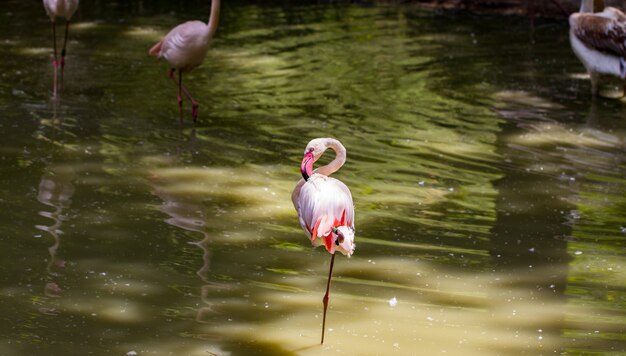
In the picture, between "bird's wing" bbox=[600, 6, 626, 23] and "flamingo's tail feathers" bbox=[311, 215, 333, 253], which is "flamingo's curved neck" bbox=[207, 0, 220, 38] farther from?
"flamingo's tail feathers" bbox=[311, 215, 333, 253]

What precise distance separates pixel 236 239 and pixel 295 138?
216 cm

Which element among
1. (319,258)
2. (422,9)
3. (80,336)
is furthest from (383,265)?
(422,9)

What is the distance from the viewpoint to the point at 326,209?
4.43m

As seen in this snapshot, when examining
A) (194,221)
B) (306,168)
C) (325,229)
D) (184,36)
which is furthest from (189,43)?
(325,229)

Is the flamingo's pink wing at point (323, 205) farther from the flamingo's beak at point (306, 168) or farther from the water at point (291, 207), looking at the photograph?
the water at point (291, 207)

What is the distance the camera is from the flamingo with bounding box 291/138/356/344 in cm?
434

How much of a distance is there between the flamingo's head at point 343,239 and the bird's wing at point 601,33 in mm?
5841

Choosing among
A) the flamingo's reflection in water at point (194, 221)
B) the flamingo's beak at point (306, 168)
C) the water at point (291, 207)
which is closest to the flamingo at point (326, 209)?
the flamingo's beak at point (306, 168)

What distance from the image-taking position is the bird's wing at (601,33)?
9398 millimetres

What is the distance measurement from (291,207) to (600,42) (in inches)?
172

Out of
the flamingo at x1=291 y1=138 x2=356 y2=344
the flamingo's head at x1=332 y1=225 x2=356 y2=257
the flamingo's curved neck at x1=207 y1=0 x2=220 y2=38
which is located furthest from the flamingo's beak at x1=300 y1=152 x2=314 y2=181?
the flamingo's curved neck at x1=207 y1=0 x2=220 y2=38

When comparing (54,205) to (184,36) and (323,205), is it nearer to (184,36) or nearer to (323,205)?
(323,205)

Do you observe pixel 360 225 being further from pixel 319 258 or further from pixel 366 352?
pixel 366 352

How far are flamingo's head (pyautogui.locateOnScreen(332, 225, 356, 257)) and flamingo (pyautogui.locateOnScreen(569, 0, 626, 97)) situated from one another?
5.82m
